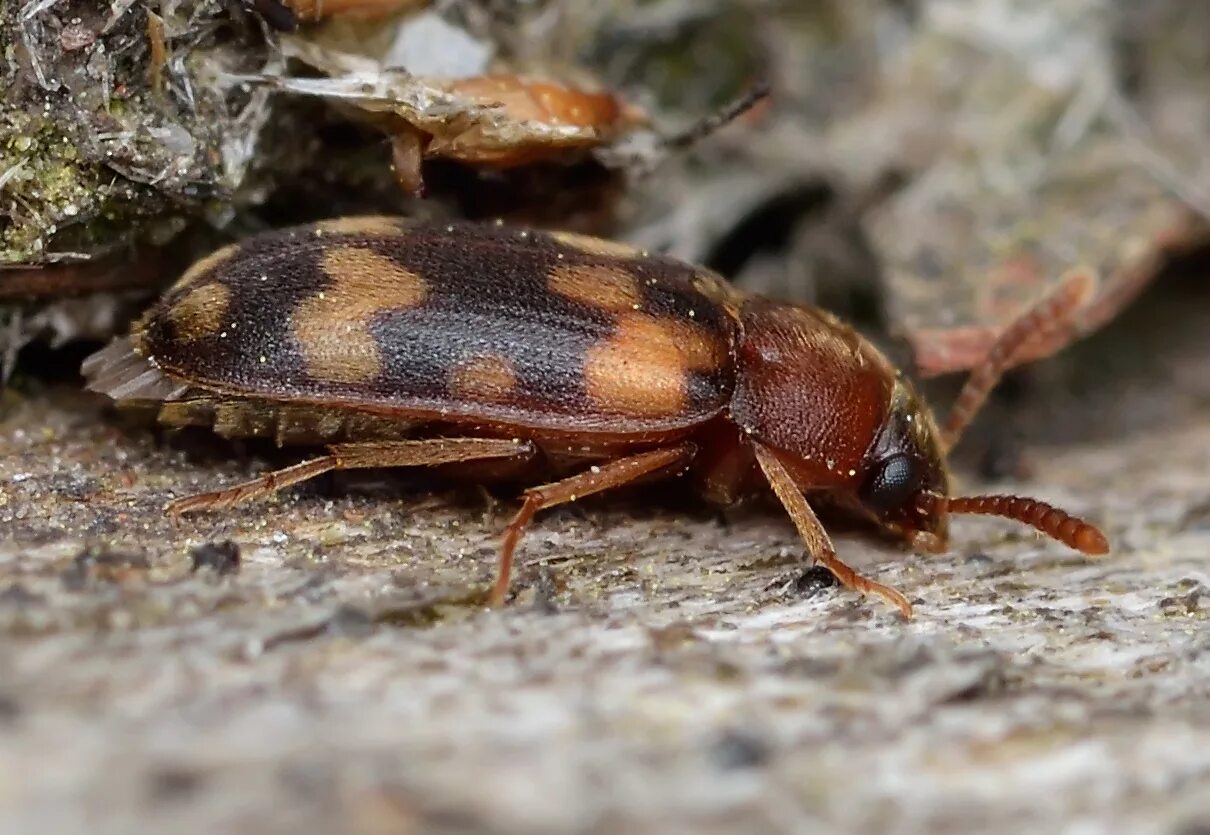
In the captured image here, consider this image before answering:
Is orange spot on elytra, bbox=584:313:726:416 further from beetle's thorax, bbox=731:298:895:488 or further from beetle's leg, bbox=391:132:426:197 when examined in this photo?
beetle's leg, bbox=391:132:426:197

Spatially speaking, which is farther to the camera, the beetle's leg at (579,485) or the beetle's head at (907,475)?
the beetle's head at (907,475)

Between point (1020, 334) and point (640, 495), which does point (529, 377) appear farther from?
point (1020, 334)

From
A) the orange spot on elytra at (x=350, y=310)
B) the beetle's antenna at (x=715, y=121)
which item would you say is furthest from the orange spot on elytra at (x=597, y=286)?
the beetle's antenna at (x=715, y=121)

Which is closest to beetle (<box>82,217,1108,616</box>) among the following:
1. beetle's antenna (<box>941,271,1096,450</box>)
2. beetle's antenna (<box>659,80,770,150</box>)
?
beetle's antenna (<box>941,271,1096,450</box>)

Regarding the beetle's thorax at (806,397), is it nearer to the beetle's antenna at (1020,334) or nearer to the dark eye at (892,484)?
the dark eye at (892,484)

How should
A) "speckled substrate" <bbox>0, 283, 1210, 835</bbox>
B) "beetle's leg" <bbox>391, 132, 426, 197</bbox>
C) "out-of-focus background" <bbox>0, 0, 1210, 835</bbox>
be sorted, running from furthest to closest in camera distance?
"beetle's leg" <bbox>391, 132, 426, 197</bbox>
"out-of-focus background" <bbox>0, 0, 1210, 835</bbox>
"speckled substrate" <bbox>0, 283, 1210, 835</bbox>

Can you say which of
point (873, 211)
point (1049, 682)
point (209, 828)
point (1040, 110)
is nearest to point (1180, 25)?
point (1040, 110)

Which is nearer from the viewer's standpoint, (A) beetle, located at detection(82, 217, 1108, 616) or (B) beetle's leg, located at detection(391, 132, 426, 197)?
(A) beetle, located at detection(82, 217, 1108, 616)
